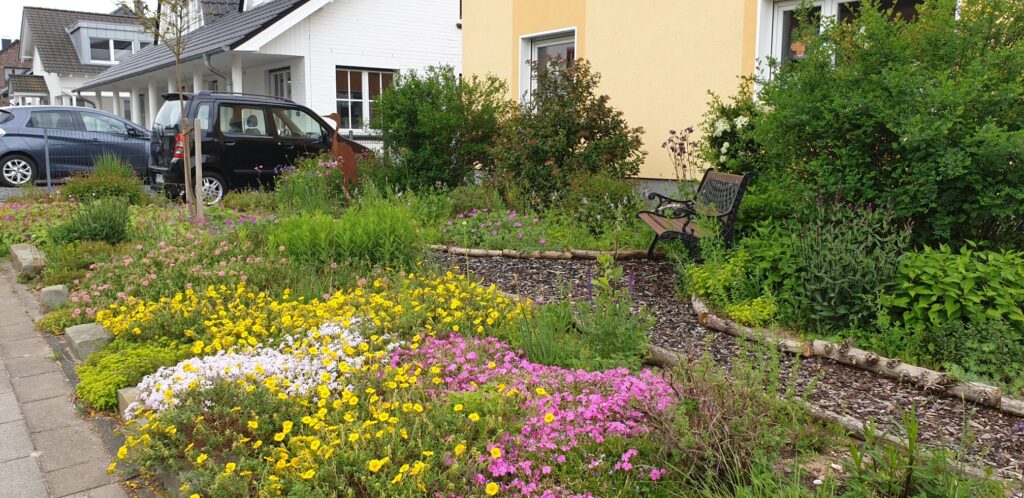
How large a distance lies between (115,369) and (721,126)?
5.37 meters

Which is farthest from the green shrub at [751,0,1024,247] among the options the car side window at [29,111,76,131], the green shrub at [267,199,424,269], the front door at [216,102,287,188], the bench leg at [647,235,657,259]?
the car side window at [29,111,76,131]

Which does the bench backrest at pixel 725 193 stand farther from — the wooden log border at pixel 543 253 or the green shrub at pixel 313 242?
the green shrub at pixel 313 242

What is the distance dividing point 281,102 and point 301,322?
9.71 meters

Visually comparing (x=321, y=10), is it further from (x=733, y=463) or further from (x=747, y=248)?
(x=733, y=463)

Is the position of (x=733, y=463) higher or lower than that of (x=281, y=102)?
lower

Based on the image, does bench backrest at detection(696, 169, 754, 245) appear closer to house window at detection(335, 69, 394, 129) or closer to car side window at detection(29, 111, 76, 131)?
house window at detection(335, 69, 394, 129)

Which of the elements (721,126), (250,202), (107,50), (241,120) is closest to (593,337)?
(721,126)

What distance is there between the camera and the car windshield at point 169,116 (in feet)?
41.9

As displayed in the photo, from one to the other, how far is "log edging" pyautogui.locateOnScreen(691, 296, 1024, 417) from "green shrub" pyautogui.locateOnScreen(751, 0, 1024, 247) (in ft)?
3.84

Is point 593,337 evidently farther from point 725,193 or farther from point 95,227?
point 95,227

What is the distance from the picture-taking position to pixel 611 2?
10.3 m

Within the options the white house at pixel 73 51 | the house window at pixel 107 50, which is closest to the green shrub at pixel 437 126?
the white house at pixel 73 51

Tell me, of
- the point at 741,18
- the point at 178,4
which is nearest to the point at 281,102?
the point at 178,4

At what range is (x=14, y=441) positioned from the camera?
13.6 ft
